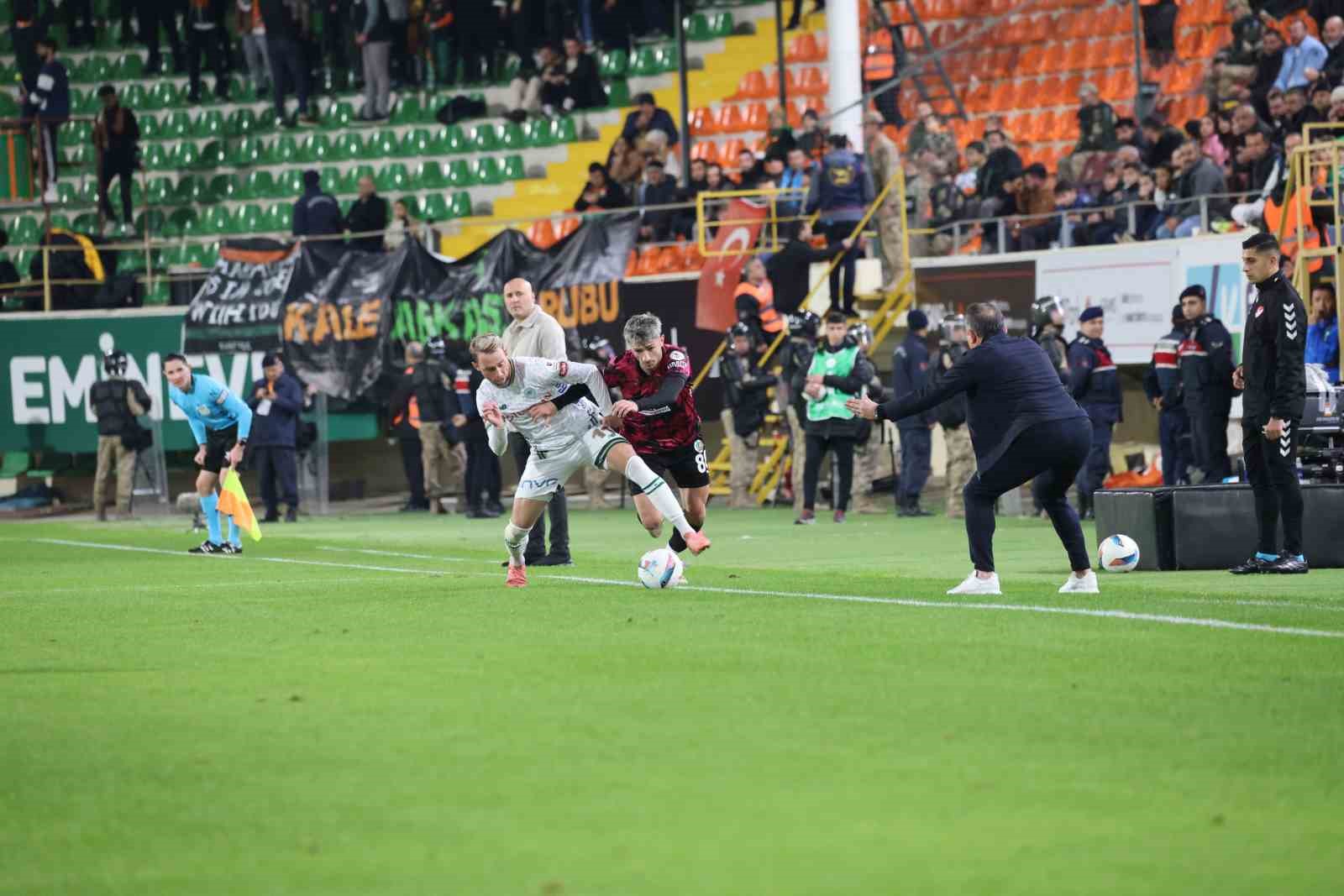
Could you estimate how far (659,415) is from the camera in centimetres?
1416

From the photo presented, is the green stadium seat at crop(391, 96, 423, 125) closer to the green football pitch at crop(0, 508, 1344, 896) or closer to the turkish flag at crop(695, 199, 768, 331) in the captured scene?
the turkish flag at crop(695, 199, 768, 331)

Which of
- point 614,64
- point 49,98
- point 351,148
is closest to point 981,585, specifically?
point 614,64

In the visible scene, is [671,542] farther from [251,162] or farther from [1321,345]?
[251,162]

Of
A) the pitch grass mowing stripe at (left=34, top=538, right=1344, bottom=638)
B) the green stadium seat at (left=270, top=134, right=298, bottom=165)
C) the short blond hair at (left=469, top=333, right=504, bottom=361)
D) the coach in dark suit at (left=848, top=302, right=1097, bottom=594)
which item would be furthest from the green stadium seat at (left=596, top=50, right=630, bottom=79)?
the coach in dark suit at (left=848, top=302, right=1097, bottom=594)

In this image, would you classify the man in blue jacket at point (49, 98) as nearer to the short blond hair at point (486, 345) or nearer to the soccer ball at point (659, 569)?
the short blond hair at point (486, 345)

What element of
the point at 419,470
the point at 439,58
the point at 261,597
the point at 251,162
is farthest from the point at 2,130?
the point at 261,597

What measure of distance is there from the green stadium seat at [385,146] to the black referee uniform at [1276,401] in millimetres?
23971

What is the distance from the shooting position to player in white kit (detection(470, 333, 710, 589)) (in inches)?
529

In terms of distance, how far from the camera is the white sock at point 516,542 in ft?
44.2

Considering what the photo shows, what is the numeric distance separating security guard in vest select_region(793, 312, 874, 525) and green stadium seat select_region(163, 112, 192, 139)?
18.4m

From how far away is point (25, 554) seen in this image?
66.6ft

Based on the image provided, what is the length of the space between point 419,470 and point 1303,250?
13623mm

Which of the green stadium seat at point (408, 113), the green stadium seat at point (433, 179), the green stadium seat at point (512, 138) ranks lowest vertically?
the green stadium seat at point (433, 179)


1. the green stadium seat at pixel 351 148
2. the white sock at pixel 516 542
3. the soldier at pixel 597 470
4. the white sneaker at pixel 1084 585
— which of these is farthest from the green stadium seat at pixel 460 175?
the white sneaker at pixel 1084 585
